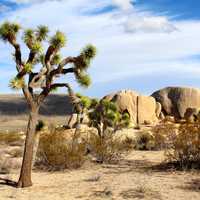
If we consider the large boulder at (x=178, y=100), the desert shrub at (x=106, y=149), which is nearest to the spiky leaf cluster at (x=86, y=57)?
the desert shrub at (x=106, y=149)

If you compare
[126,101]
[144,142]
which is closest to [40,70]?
[144,142]

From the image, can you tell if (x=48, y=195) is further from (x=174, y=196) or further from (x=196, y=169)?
(x=196, y=169)

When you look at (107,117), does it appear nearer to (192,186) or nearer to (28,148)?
(28,148)

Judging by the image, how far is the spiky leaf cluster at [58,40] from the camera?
14758mm

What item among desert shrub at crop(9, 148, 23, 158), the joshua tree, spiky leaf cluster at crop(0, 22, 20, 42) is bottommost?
desert shrub at crop(9, 148, 23, 158)

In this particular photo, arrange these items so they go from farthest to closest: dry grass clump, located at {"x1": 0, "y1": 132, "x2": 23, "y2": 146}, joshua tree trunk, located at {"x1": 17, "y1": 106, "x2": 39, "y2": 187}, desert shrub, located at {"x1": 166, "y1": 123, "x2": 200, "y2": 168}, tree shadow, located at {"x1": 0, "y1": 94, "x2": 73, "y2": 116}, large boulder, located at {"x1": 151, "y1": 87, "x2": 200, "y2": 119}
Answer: tree shadow, located at {"x1": 0, "y1": 94, "x2": 73, "y2": 116} < large boulder, located at {"x1": 151, "y1": 87, "x2": 200, "y2": 119} < dry grass clump, located at {"x1": 0, "y1": 132, "x2": 23, "y2": 146} < desert shrub, located at {"x1": 166, "y1": 123, "x2": 200, "y2": 168} < joshua tree trunk, located at {"x1": 17, "y1": 106, "x2": 39, "y2": 187}

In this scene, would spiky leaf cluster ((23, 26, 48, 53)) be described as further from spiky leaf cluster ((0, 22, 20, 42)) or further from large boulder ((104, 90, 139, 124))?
large boulder ((104, 90, 139, 124))

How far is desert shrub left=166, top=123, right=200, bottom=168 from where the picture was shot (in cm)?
1669

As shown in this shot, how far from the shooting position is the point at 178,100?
57.6 metres

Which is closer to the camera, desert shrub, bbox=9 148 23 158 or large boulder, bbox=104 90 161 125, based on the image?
desert shrub, bbox=9 148 23 158

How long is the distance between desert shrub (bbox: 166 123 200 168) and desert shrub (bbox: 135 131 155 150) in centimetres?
1027

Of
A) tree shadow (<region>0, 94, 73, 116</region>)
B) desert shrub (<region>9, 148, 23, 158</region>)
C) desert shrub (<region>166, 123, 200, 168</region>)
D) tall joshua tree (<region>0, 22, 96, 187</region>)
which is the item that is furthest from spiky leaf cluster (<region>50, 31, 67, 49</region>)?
tree shadow (<region>0, 94, 73, 116</region>)

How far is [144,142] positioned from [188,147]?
45.5 ft

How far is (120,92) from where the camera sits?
182 feet
